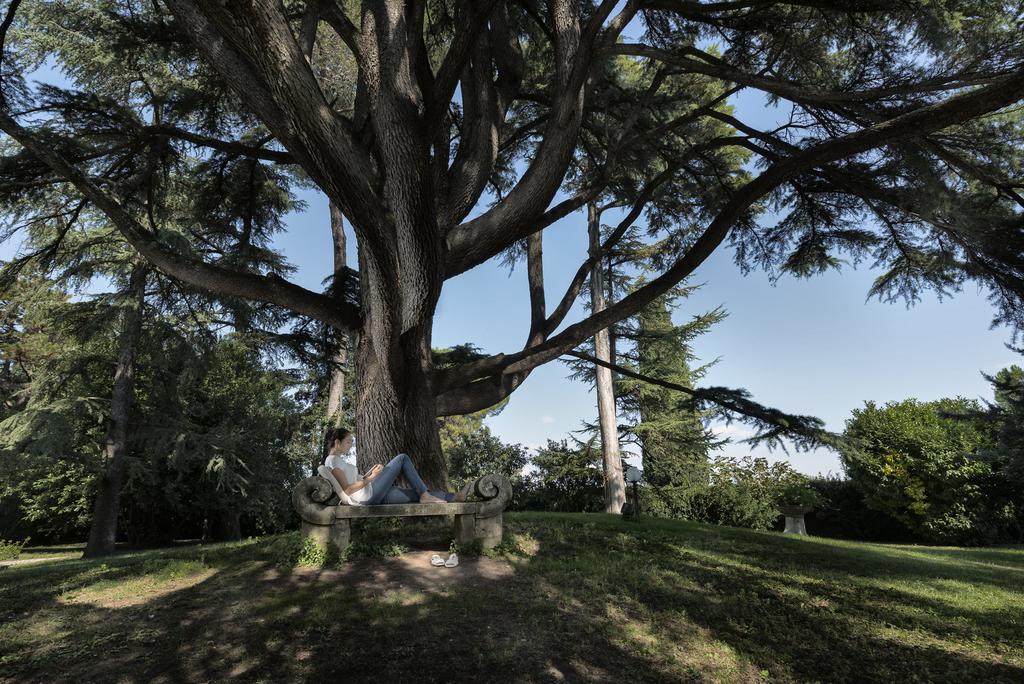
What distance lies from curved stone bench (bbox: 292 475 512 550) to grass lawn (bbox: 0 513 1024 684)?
0.28 m

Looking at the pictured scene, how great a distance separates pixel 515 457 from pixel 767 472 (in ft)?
26.9

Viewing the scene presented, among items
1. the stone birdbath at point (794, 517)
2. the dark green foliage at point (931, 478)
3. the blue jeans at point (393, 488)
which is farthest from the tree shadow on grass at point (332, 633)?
the dark green foliage at point (931, 478)

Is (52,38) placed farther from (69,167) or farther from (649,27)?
(649,27)

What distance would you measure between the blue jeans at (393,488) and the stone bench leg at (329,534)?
0.33 m

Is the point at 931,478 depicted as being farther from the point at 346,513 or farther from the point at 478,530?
the point at 346,513

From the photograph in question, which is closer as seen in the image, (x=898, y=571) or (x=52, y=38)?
(x=898, y=571)

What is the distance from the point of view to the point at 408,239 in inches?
221

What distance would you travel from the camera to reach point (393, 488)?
19.0ft

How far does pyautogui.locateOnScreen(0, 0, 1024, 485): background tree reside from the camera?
508 centimetres

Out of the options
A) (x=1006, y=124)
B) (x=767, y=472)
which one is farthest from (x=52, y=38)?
(x=767, y=472)

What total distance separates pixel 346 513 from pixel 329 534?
0.30m

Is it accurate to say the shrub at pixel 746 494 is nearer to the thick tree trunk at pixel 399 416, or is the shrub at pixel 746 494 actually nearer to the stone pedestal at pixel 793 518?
the stone pedestal at pixel 793 518

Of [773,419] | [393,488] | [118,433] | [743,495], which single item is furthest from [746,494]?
[118,433]

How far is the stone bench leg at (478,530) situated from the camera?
5.86 meters
